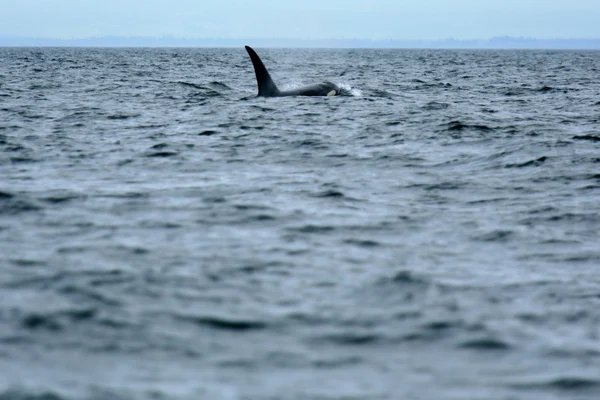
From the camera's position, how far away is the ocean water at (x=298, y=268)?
5238 mm

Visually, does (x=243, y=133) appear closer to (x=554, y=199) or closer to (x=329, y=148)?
(x=329, y=148)

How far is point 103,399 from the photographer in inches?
188

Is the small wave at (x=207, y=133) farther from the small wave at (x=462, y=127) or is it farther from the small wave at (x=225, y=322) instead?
the small wave at (x=225, y=322)

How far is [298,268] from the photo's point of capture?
7508 millimetres

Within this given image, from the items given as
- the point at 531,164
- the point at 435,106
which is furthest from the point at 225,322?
the point at 435,106

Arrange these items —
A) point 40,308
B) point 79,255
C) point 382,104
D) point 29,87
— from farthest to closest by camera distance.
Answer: point 29,87 → point 382,104 → point 79,255 → point 40,308

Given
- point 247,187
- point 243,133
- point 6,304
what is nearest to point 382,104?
point 243,133

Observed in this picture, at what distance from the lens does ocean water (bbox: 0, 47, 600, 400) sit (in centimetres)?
524

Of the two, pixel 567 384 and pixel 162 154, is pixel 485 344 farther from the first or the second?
pixel 162 154

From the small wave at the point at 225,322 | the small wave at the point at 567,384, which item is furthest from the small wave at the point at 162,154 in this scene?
the small wave at the point at 567,384

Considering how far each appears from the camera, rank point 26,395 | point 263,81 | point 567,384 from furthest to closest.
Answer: point 263,81 < point 567,384 < point 26,395

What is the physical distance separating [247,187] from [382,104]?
1536 cm

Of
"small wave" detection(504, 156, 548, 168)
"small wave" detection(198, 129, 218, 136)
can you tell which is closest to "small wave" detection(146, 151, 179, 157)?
"small wave" detection(198, 129, 218, 136)

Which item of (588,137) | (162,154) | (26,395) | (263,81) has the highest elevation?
(263,81)
